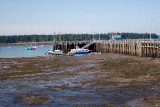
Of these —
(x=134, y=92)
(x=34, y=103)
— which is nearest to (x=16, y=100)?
(x=34, y=103)

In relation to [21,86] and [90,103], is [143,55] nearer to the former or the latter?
[21,86]

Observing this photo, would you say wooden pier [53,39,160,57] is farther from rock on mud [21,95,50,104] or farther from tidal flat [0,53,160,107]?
rock on mud [21,95,50,104]

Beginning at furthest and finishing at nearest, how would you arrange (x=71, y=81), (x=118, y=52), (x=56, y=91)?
(x=118, y=52) < (x=71, y=81) < (x=56, y=91)

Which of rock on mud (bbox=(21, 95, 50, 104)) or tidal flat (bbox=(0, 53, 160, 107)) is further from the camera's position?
rock on mud (bbox=(21, 95, 50, 104))

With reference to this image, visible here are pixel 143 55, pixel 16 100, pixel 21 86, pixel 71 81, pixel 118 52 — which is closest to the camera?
pixel 16 100

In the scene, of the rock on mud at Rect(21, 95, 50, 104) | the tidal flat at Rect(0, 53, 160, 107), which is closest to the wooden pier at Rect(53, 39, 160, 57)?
the tidal flat at Rect(0, 53, 160, 107)

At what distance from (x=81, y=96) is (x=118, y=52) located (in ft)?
157

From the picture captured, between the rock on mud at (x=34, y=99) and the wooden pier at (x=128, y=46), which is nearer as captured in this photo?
the rock on mud at (x=34, y=99)

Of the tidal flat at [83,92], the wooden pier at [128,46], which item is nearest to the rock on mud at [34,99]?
the tidal flat at [83,92]

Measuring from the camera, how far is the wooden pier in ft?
163

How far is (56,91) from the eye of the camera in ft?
68.3

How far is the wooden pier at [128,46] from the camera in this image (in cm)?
4956

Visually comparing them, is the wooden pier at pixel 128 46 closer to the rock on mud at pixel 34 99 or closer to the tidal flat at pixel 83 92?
the tidal flat at pixel 83 92

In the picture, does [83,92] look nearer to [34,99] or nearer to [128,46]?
[34,99]
